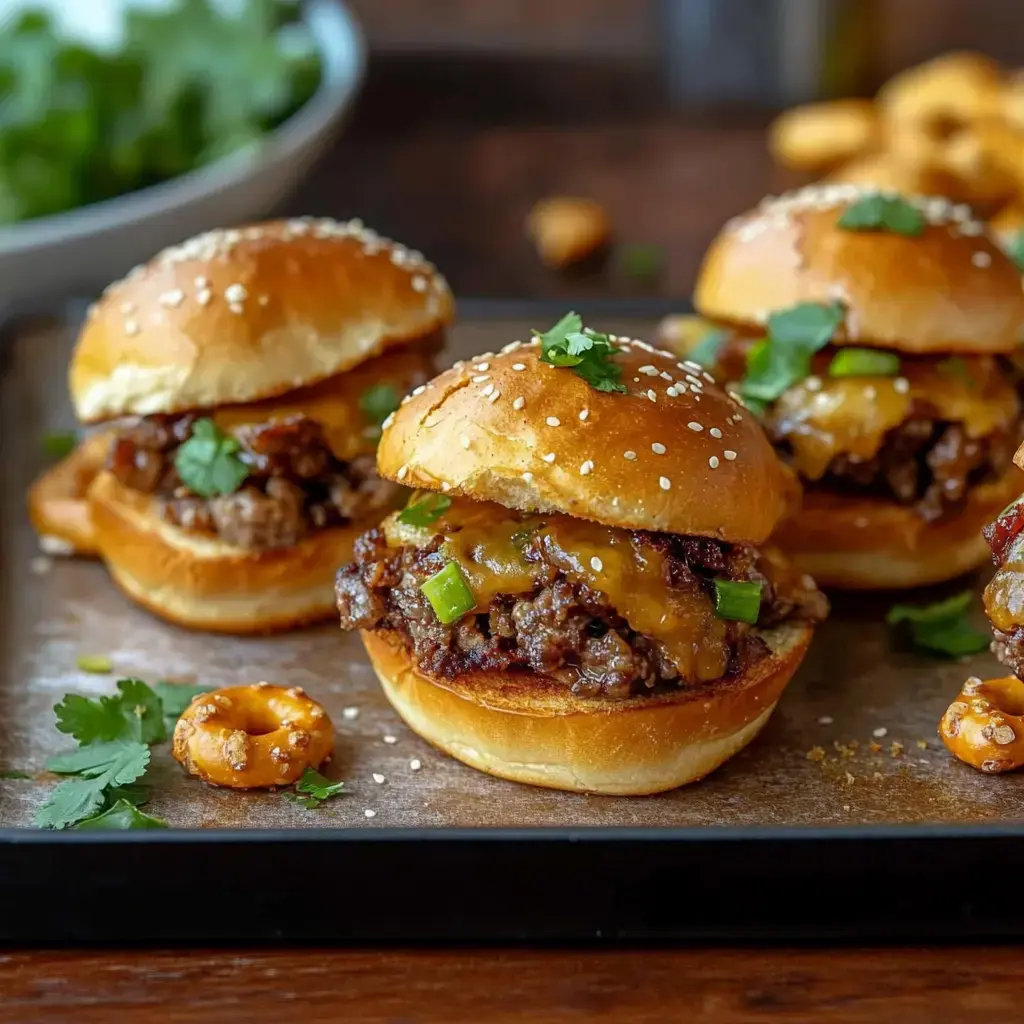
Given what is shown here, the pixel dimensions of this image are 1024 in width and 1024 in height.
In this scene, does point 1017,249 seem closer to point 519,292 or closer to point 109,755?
point 519,292

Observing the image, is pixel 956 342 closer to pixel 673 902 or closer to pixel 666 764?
pixel 666 764

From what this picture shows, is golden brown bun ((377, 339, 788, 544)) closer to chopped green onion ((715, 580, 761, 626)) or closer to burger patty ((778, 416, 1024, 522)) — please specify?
chopped green onion ((715, 580, 761, 626))

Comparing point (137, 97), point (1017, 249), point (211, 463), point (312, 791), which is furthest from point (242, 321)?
point (137, 97)

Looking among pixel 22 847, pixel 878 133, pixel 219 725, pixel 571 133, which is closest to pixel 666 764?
pixel 219 725

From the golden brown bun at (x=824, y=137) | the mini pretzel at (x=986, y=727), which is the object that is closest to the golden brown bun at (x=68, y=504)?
the mini pretzel at (x=986, y=727)

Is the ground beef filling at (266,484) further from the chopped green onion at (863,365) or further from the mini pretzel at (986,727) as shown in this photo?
the mini pretzel at (986,727)

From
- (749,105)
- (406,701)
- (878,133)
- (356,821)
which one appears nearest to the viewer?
(356,821)
